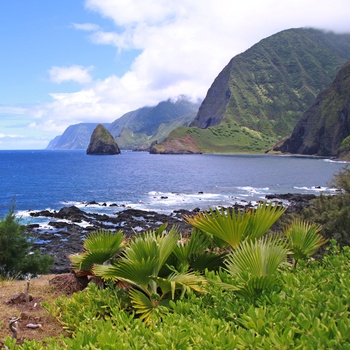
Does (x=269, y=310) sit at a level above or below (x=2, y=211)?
above

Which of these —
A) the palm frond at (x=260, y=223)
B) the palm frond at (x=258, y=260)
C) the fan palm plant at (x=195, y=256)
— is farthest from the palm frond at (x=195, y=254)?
the palm frond at (x=258, y=260)

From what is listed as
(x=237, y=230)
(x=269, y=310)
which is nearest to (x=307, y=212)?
(x=237, y=230)

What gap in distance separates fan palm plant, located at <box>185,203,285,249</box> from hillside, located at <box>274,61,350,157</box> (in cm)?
12442

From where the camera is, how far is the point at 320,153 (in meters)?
146

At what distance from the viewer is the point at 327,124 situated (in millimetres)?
141375

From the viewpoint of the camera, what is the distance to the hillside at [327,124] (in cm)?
13550

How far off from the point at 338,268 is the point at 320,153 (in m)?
152

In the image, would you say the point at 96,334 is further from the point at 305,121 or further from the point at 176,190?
the point at 305,121

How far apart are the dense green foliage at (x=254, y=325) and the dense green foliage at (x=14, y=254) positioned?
10.8 meters

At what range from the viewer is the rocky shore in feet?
90.0

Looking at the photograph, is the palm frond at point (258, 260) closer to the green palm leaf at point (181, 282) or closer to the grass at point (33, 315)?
the green palm leaf at point (181, 282)

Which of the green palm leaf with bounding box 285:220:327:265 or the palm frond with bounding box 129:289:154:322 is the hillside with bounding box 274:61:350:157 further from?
the palm frond with bounding box 129:289:154:322

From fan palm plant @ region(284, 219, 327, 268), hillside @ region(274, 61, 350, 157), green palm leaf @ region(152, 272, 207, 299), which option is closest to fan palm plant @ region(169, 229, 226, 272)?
green palm leaf @ region(152, 272, 207, 299)

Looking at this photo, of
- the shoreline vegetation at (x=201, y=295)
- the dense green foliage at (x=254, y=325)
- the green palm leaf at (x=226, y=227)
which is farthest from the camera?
the green palm leaf at (x=226, y=227)
